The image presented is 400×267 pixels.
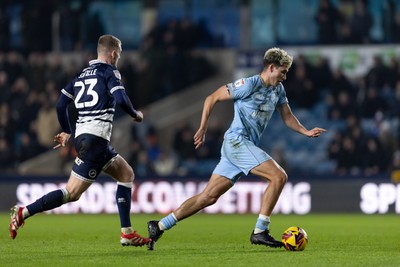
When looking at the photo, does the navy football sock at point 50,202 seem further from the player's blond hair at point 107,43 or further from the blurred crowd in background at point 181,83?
the blurred crowd in background at point 181,83

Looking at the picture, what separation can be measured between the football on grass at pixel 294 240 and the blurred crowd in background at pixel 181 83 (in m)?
10.9

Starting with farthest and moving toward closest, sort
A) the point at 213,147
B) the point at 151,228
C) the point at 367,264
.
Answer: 1. the point at 213,147
2. the point at 151,228
3. the point at 367,264

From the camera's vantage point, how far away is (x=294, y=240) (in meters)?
11.4

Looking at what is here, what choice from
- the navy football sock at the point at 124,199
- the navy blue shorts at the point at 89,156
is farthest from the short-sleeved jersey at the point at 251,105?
the navy blue shorts at the point at 89,156

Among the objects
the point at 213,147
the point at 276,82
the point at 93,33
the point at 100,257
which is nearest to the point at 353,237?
the point at 276,82

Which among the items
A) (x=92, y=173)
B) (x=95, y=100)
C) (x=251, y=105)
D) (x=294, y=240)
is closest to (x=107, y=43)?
(x=95, y=100)

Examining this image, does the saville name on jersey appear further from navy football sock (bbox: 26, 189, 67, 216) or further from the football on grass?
the football on grass

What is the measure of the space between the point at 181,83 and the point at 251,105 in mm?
14402

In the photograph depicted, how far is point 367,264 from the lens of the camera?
9.99 metres

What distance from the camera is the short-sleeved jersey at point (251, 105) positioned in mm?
11547

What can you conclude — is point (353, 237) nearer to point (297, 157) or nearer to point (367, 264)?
point (367, 264)

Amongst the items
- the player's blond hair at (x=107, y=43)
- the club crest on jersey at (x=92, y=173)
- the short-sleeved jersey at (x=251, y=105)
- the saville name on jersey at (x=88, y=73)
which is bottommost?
the club crest on jersey at (x=92, y=173)

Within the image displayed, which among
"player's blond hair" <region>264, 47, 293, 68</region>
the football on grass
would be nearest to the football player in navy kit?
the football on grass

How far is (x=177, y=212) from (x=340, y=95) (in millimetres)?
12828
